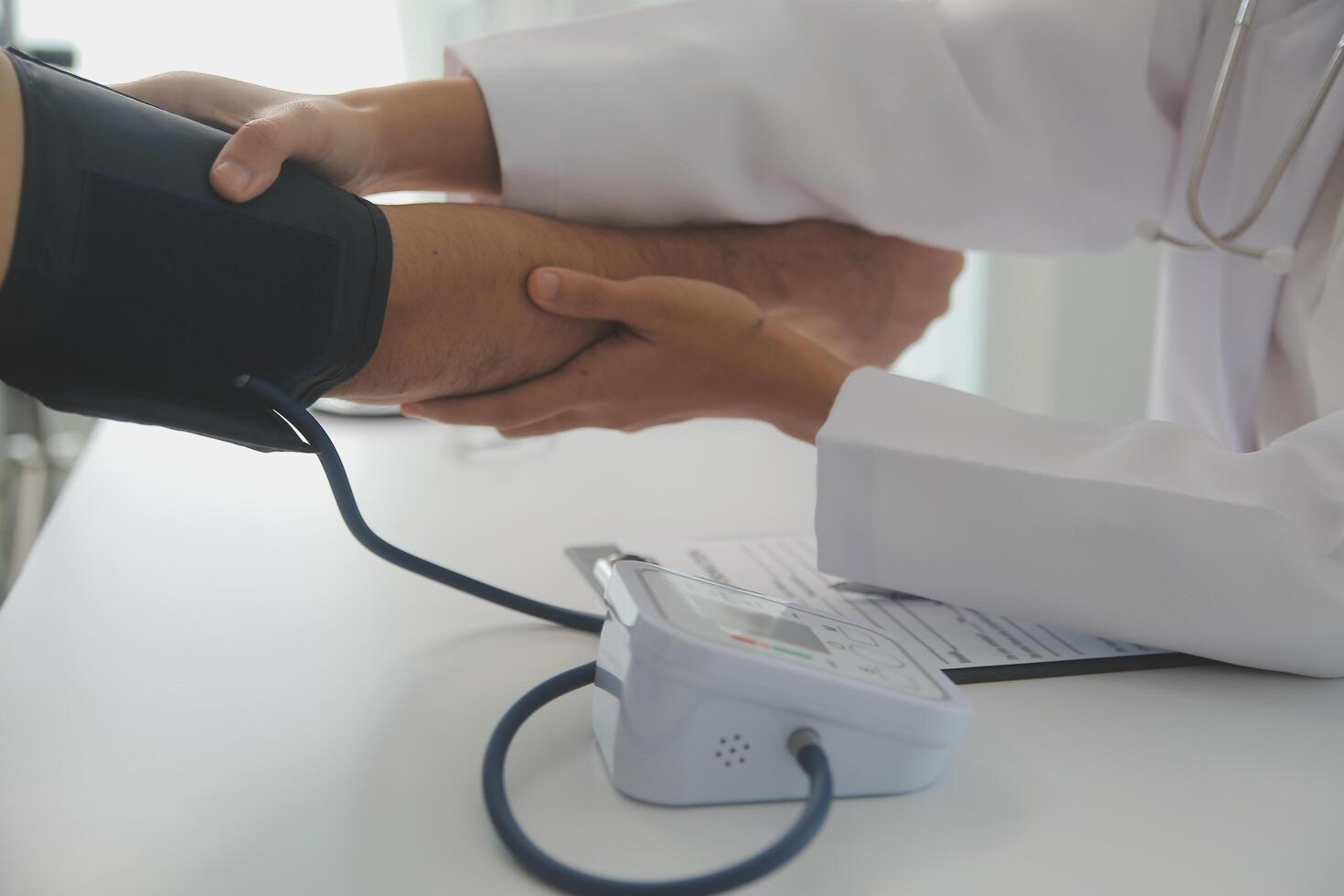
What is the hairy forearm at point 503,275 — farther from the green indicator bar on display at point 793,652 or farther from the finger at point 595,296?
Result: the green indicator bar on display at point 793,652

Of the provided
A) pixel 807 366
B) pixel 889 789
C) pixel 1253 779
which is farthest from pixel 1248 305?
pixel 889 789

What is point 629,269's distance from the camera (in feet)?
2.62

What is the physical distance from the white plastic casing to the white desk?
0.04 feet

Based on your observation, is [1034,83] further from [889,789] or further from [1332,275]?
[889,789]

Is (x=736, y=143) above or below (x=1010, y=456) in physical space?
above

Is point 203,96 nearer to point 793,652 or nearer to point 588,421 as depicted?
point 588,421

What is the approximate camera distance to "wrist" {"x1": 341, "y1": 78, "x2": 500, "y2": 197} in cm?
73

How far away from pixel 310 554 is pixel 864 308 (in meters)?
0.56

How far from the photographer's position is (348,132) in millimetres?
665

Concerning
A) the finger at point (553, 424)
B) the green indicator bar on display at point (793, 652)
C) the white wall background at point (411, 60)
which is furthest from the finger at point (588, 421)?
the white wall background at point (411, 60)

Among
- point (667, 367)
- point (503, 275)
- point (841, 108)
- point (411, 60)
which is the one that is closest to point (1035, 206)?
point (841, 108)

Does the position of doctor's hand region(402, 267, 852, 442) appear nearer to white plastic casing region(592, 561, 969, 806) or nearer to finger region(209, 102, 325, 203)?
finger region(209, 102, 325, 203)

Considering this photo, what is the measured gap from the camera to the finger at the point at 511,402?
0.75m

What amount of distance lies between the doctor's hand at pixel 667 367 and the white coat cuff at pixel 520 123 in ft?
0.29
